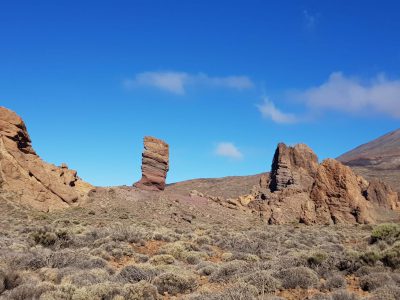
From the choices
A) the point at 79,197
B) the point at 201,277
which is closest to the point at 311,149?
the point at 79,197

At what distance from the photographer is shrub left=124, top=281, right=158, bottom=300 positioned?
30.4ft

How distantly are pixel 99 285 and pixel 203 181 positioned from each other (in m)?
121

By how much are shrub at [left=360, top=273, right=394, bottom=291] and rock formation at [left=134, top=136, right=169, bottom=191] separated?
40487 millimetres

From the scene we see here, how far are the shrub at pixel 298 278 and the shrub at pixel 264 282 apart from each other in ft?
1.03

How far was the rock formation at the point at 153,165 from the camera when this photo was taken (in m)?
50.2

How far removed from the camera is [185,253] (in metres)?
16.7

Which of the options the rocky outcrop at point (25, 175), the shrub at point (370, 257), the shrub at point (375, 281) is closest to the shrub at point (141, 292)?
the shrub at point (375, 281)

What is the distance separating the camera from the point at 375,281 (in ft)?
33.8

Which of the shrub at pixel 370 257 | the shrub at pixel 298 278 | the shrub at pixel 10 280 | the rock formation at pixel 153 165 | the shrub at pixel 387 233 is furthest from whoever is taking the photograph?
the rock formation at pixel 153 165

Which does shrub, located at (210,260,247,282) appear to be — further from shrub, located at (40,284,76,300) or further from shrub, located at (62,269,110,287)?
shrub, located at (40,284,76,300)

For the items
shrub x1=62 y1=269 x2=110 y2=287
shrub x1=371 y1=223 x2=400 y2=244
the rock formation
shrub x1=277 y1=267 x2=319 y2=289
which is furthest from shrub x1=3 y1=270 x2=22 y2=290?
the rock formation

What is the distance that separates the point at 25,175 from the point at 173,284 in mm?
31345

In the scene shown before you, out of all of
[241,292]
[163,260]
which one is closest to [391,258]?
[241,292]

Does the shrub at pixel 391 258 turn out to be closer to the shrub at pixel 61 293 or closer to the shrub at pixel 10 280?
the shrub at pixel 61 293
